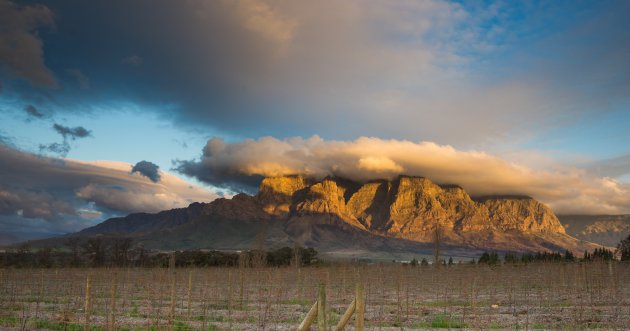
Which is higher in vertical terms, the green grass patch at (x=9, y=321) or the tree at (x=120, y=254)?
the green grass patch at (x=9, y=321)

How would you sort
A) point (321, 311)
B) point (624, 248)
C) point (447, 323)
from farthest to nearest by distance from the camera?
point (624, 248) < point (447, 323) < point (321, 311)

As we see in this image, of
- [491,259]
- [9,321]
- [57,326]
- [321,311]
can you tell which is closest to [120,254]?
[491,259]

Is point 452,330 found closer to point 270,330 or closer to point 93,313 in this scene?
point 270,330

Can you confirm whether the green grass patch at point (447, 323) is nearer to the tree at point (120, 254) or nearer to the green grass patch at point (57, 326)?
the green grass patch at point (57, 326)

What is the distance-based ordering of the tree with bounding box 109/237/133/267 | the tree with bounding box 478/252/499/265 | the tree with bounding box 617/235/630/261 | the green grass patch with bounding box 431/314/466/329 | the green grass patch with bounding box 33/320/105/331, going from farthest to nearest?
the tree with bounding box 109/237/133/267
the tree with bounding box 478/252/499/265
the tree with bounding box 617/235/630/261
the green grass patch with bounding box 431/314/466/329
the green grass patch with bounding box 33/320/105/331

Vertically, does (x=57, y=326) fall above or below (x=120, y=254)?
above

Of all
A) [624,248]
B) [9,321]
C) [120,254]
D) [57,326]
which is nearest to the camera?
[57,326]

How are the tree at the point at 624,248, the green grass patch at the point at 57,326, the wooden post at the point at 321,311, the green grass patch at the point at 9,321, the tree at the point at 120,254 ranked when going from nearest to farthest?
the wooden post at the point at 321,311, the green grass patch at the point at 57,326, the green grass patch at the point at 9,321, the tree at the point at 624,248, the tree at the point at 120,254

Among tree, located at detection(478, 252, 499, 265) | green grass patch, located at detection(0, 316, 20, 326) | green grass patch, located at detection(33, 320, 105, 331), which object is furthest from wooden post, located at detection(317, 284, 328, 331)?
tree, located at detection(478, 252, 499, 265)

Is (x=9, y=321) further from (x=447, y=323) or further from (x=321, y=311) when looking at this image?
(x=447, y=323)

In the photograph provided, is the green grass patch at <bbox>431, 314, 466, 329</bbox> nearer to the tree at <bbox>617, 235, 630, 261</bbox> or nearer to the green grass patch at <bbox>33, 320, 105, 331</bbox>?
the green grass patch at <bbox>33, 320, 105, 331</bbox>

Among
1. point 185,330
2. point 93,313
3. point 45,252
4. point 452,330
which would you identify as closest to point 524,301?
point 452,330

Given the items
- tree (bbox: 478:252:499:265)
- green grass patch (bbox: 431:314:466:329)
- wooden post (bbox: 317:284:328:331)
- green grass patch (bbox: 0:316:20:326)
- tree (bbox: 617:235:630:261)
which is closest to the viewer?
wooden post (bbox: 317:284:328:331)

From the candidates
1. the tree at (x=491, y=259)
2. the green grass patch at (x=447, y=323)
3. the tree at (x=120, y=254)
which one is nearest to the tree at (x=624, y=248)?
the tree at (x=491, y=259)
